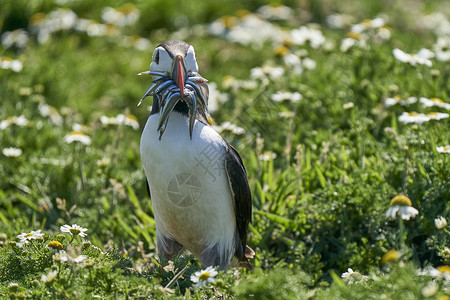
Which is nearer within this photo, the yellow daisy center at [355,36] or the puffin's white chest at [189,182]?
the puffin's white chest at [189,182]

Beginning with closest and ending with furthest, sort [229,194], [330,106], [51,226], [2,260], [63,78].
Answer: [2,260]
[229,194]
[51,226]
[330,106]
[63,78]

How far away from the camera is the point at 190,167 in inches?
141

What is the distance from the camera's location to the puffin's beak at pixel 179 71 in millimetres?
3457

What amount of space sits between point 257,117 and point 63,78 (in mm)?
2478

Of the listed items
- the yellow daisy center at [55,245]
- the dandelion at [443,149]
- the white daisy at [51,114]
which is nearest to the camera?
the yellow daisy center at [55,245]

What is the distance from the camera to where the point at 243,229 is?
13.4 feet

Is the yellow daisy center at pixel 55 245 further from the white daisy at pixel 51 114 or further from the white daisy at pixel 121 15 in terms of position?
the white daisy at pixel 121 15

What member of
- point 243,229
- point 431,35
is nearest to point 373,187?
point 243,229

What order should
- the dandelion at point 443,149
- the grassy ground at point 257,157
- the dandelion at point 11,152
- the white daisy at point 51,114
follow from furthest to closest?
the white daisy at point 51,114, the dandelion at point 11,152, the dandelion at point 443,149, the grassy ground at point 257,157

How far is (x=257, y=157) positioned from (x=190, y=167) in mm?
1777

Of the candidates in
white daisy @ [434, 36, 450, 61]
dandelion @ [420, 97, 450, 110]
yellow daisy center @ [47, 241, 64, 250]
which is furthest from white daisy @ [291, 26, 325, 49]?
yellow daisy center @ [47, 241, 64, 250]

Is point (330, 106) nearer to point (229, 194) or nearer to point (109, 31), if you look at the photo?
point (229, 194)

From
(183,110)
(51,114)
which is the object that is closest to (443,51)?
(183,110)

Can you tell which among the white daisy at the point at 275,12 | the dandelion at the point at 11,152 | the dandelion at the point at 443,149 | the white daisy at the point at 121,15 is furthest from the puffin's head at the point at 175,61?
the white daisy at the point at 275,12
